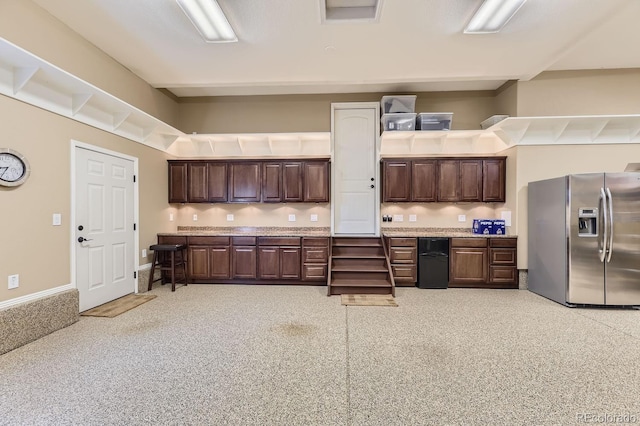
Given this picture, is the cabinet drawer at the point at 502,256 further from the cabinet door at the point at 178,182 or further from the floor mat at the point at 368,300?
the cabinet door at the point at 178,182

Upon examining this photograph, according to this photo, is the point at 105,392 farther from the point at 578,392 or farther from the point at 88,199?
the point at 578,392

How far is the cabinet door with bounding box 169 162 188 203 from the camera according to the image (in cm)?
558

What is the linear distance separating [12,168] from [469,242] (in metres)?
6.13

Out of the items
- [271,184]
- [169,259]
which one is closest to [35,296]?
[169,259]

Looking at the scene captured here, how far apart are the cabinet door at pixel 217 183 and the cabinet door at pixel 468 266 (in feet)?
14.3

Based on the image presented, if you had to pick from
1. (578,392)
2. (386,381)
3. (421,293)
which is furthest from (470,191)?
(386,381)

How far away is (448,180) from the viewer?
210 inches

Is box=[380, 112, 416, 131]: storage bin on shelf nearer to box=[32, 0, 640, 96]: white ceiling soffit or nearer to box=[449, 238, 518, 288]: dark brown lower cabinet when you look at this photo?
box=[32, 0, 640, 96]: white ceiling soffit

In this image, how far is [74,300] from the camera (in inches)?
137

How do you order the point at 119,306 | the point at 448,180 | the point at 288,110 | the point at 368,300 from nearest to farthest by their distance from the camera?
1. the point at 119,306
2. the point at 368,300
3. the point at 448,180
4. the point at 288,110

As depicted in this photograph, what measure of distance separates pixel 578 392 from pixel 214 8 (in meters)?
4.68

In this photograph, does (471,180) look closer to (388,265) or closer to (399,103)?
(399,103)

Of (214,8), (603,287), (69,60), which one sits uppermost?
(214,8)

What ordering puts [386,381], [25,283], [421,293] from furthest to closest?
[421,293]
[25,283]
[386,381]
